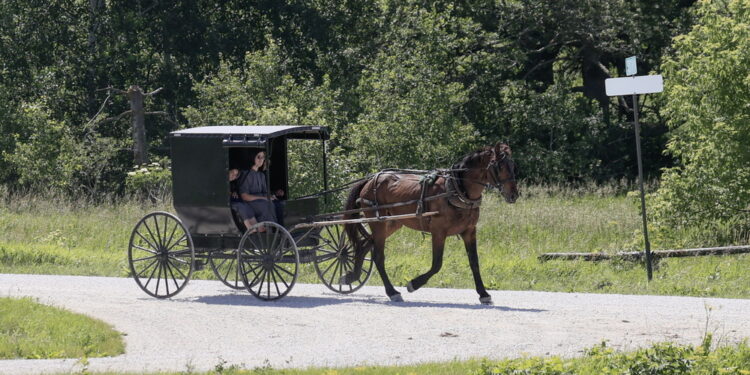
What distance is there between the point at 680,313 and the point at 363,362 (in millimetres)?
4329

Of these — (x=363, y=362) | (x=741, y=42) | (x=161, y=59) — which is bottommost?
(x=363, y=362)

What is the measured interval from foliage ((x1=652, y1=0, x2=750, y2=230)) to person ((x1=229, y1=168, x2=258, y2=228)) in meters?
8.27

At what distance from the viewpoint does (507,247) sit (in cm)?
2022

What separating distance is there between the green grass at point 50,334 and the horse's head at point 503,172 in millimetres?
4843

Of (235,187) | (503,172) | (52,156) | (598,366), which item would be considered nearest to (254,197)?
(235,187)

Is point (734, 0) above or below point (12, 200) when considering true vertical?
above

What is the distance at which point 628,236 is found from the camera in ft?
68.4

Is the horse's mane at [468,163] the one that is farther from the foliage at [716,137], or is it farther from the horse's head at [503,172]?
the foliage at [716,137]

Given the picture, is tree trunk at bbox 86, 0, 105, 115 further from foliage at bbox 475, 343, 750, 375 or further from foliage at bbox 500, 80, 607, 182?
foliage at bbox 475, 343, 750, 375

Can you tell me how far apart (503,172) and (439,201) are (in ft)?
3.30

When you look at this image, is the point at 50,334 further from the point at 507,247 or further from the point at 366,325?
the point at 507,247

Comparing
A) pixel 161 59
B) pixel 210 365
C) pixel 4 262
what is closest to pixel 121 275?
pixel 4 262

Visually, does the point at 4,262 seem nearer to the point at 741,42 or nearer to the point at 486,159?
the point at 486,159

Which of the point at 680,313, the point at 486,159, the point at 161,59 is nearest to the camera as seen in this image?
the point at 680,313
